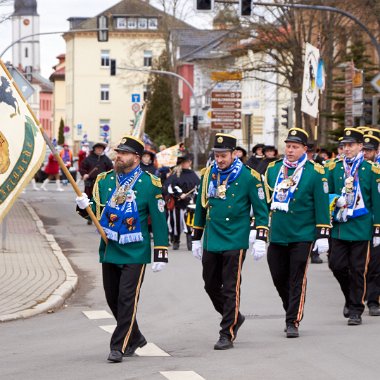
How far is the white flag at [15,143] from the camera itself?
1112 centimetres

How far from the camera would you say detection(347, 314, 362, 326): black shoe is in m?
11.9

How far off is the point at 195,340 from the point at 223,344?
71cm

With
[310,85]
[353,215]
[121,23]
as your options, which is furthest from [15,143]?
[121,23]

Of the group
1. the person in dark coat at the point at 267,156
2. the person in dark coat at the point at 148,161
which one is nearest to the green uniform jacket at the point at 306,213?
the person in dark coat at the point at 267,156

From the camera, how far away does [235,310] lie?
418 inches

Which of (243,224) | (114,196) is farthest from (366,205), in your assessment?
(114,196)

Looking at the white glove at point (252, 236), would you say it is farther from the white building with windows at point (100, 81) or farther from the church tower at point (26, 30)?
the church tower at point (26, 30)

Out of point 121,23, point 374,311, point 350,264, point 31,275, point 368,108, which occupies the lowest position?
point 31,275

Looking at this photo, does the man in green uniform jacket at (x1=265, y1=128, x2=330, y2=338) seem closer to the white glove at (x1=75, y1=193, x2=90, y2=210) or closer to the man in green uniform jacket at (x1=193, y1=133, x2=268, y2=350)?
the man in green uniform jacket at (x1=193, y1=133, x2=268, y2=350)

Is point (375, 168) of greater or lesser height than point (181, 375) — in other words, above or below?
above

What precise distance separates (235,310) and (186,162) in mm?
11537

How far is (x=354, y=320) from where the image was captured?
1197 centimetres

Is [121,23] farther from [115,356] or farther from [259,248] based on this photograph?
[115,356]

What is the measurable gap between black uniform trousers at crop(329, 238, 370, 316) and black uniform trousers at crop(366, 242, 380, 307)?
473mm
